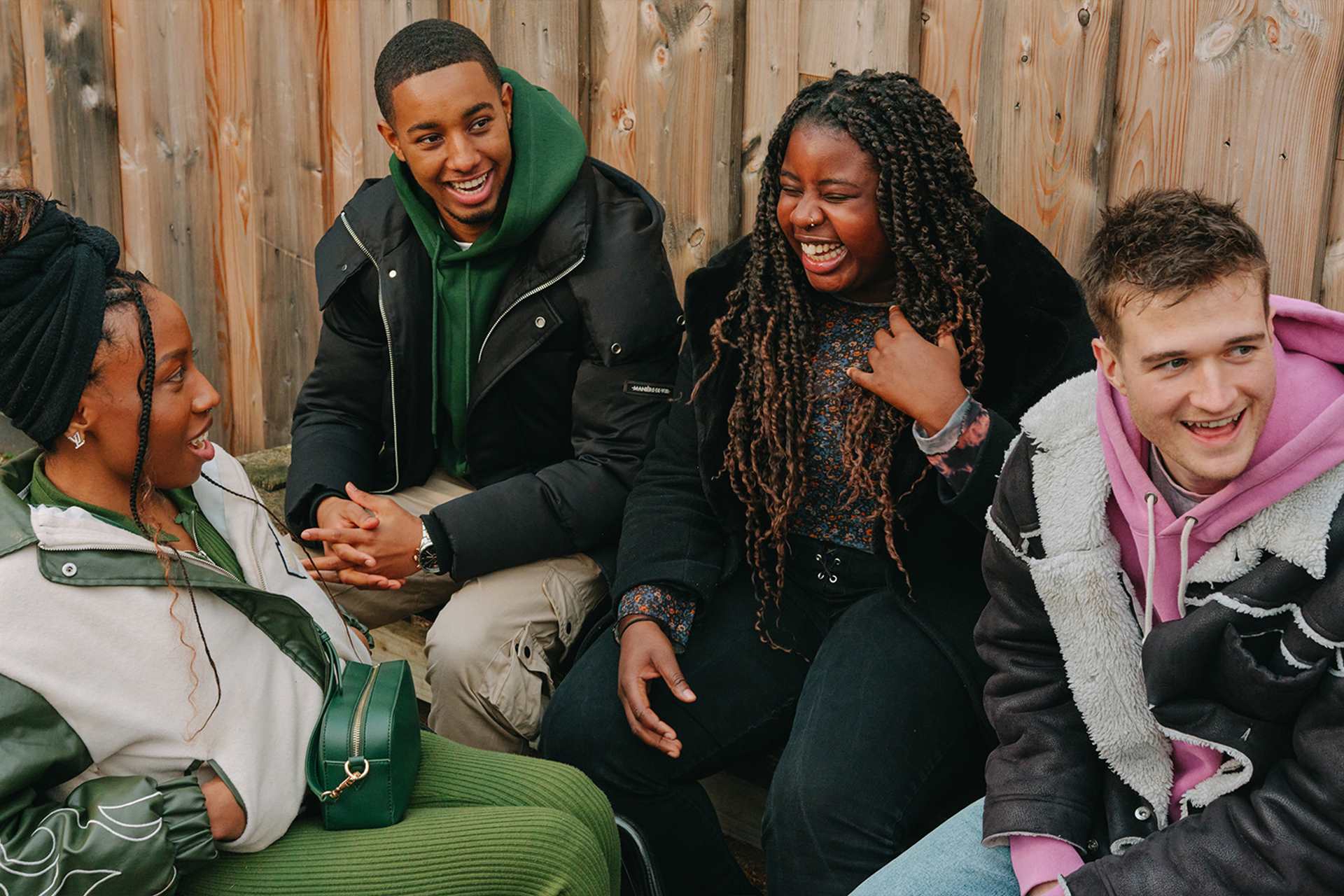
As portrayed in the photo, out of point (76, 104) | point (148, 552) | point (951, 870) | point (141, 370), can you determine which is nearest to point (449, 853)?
point (148, 552)

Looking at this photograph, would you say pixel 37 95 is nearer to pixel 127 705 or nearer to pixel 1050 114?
pixel 127 705

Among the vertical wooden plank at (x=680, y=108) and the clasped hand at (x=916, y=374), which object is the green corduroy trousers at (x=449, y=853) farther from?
the vertical wooden plank at (x=680, y=108)

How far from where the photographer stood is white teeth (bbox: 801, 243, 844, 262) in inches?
104

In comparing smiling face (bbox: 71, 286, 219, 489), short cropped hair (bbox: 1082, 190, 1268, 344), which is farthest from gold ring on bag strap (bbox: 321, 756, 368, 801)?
short cropped hair (bbox: 1082, 190, 1268, 344)

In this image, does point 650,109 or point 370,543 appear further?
point 650,109

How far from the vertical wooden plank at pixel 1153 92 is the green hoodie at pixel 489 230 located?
3.97 feet

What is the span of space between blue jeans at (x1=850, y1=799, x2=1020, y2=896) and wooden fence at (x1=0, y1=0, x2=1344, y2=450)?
4.19 ft

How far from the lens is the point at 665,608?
9.06 feet

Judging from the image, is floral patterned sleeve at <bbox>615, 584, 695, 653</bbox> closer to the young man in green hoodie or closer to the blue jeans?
the young man in green hoodie

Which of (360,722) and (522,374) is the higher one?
(522,374)

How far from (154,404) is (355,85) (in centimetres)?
216

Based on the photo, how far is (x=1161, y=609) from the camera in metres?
1.96

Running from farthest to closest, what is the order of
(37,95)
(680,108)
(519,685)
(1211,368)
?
(37,95) → (680,108) → (519,685) → (1211,368)

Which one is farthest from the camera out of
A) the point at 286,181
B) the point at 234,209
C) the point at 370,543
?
the point at 234,209
